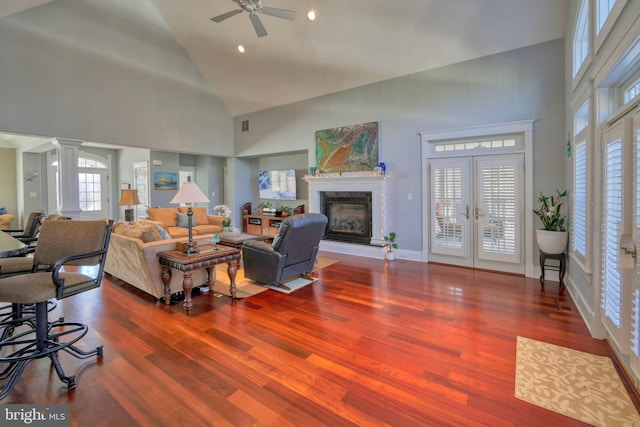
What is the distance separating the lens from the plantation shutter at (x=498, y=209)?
179 inches

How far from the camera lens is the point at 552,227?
4.02 metres

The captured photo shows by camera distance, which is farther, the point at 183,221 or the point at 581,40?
the point at 183,221

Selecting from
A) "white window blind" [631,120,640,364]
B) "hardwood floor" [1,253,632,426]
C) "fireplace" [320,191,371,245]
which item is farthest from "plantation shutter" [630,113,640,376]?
"fireplace" [320,191,371,245]

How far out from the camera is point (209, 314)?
316 centimetres

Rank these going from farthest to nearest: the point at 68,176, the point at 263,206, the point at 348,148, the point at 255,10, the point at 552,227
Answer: the point at 263,206 < the point at 348,148 < the point at 68,176 < the point at 552,227 < the point at 255,10

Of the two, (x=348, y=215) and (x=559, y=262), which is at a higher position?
(x=348, y=215)

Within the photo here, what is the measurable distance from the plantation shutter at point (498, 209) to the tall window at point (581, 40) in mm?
1454

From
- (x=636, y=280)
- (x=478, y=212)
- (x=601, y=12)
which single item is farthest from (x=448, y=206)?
(x=636, y=280)

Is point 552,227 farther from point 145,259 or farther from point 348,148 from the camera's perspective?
point 145,259

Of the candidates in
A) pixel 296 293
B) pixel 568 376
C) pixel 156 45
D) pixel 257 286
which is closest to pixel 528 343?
pixel 568 376

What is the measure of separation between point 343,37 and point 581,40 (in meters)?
3.33

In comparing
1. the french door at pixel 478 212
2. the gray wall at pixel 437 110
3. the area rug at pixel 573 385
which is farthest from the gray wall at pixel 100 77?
the area rug at pixel 573 385

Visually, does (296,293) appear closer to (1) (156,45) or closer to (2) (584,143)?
(2) (584,143)

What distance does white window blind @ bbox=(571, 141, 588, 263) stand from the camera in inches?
121
